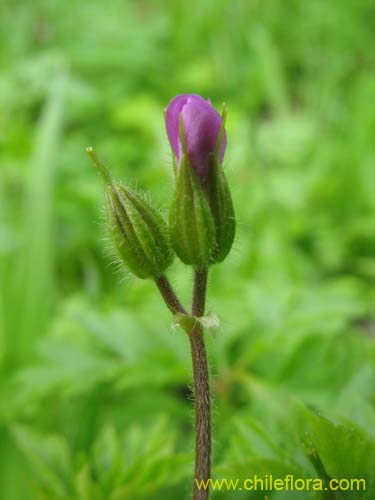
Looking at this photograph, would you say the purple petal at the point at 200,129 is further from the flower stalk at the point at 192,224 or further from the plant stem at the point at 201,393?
the plant stem at the point at 201,393

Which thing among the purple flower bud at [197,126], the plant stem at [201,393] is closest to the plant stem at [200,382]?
the plant stem at [201,393]

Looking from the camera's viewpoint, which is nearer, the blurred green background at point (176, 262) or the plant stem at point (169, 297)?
the plant stem at point (169, 297)

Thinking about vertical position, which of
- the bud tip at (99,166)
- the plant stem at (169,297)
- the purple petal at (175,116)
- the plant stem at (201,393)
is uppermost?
the purple petal at (175,116)

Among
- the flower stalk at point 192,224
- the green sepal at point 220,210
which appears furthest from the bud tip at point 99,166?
the green sepal at point 220,210

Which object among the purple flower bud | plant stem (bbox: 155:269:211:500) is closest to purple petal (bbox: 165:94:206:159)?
the purple flower bud

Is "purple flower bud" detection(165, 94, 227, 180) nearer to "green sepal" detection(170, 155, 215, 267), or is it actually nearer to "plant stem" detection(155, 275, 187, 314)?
"green sepal" detection(170, 155, 215, 267)

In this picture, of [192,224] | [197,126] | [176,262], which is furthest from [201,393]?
[176,262]

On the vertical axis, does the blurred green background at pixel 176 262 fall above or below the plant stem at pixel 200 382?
above

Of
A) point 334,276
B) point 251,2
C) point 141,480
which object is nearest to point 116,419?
point 141,480

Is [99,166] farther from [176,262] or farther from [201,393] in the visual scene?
[176,262]
